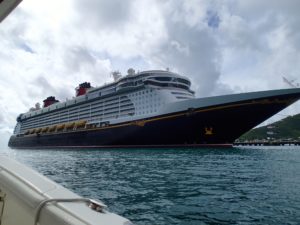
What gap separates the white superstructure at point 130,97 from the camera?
41.9 meters

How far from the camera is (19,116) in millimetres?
77688

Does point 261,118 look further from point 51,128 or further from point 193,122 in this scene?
point 51,128

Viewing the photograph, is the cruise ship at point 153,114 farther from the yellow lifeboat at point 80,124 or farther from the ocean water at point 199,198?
the ocean water at point 199,198

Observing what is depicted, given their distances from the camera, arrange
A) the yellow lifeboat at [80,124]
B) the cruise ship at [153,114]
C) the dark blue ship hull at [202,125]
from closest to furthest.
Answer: the dark blue ship hull at [202,125], the cruise ship at [153,114], the yellow lifeboat at [80,124]

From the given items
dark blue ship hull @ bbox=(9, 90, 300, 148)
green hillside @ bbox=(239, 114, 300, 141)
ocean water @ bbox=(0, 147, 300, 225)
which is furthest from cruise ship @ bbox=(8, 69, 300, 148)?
green hillside @ bbox=(239, 114, 300, 141)

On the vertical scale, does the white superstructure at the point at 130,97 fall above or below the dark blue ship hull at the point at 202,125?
above

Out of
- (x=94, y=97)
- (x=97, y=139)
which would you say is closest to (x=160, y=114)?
(x=97, y=139)

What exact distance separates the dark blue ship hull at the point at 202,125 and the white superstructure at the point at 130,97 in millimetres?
2007

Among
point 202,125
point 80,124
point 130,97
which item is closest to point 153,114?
point 202,125

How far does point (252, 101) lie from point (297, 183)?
77.1 ft

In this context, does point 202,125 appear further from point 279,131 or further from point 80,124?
point 279,131

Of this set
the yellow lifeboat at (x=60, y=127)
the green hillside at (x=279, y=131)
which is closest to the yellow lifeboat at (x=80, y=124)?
the yellow lifeboat at (x=60, y=127)

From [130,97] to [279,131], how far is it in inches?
5109

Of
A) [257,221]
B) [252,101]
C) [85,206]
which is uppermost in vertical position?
[252,101]
